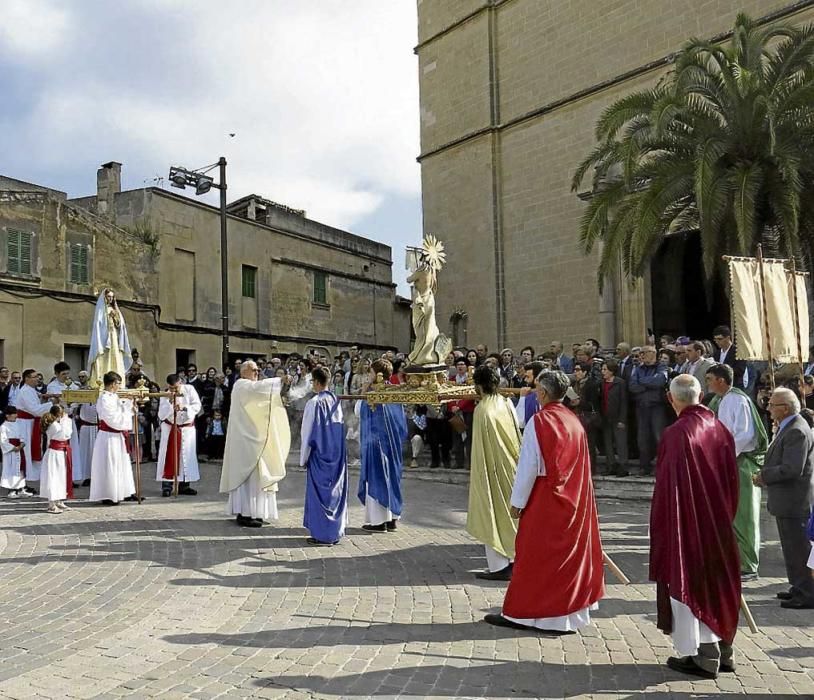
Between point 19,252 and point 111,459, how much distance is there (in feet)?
38.1

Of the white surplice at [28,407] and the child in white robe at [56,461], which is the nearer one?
the child in white robe at [56,461]

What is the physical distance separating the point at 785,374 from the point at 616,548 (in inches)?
115

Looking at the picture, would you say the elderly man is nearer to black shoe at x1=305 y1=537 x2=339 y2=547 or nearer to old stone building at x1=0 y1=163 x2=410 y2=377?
black shoe at x1=305 y1=537 x2=339 y2=547

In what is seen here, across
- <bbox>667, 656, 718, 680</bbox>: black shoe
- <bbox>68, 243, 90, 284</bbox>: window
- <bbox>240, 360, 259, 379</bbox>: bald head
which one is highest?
<bbox>68, 243, 90, 284</bbox>: window

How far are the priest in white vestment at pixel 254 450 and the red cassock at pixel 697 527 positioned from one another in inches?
231

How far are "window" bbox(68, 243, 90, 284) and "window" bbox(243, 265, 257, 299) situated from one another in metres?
6.44

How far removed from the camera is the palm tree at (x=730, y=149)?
39.6ft

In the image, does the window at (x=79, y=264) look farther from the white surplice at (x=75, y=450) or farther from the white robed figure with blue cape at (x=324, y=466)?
the white robed figure with blue cape at (x=324, y=466)

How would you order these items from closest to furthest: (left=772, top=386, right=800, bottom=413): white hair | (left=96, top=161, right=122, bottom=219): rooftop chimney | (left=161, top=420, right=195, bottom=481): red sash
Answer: (left=772, top=386, right=800, bottom=413): white hair < (left=161, top=420, right=195, bottom=481): red sash < (left=96, top=161, right=122, bottom=219): rooftop chimney

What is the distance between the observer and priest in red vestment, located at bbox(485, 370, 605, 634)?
5379 mm

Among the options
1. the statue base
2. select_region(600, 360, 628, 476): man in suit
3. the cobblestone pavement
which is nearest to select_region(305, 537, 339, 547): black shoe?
the cobblestone pavement

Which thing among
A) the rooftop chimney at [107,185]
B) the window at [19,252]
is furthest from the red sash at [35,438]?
the rooftop chimney at [107,185]

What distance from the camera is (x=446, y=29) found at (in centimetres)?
2494

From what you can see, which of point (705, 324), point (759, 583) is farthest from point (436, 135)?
point (759, 583)
